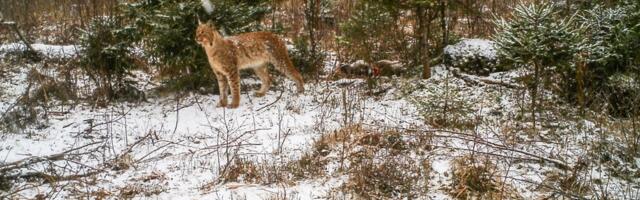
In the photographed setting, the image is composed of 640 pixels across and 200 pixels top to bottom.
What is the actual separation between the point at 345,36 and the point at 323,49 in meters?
1.66

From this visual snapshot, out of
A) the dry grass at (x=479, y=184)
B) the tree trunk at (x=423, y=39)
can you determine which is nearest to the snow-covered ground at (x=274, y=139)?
the dry grass at (x=479, y=184)

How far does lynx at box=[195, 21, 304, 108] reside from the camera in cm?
824

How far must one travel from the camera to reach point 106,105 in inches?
339

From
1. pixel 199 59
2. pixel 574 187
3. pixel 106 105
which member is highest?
pixel 199 59

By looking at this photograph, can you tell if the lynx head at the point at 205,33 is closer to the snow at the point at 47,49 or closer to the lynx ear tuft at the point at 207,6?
the lynx ear tuft at the point at 207,6

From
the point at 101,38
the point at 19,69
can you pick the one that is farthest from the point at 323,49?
the point at 19,69

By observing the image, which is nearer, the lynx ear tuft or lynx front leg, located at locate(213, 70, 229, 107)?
the lynx ear tuft

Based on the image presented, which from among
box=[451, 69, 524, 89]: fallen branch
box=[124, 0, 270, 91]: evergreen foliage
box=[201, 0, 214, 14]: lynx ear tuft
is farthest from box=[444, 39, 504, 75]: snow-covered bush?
box=[201, 0, 214, 14]: lynx ear tuft

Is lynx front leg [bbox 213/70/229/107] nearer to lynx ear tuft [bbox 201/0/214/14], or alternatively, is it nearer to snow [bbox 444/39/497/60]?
lynx ear tuft [bbox 201/0/214/14]

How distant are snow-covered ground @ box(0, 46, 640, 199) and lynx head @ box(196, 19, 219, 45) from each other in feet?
3.31

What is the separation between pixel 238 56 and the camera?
8641mm

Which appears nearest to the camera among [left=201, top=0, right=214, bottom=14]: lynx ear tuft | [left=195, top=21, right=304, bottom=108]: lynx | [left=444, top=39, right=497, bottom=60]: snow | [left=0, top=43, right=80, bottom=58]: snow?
[left=195, top=21, right=304, bottom=108]: lynx

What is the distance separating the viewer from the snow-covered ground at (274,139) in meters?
5.71

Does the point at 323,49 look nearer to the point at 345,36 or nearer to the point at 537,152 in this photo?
the point at 345,36
